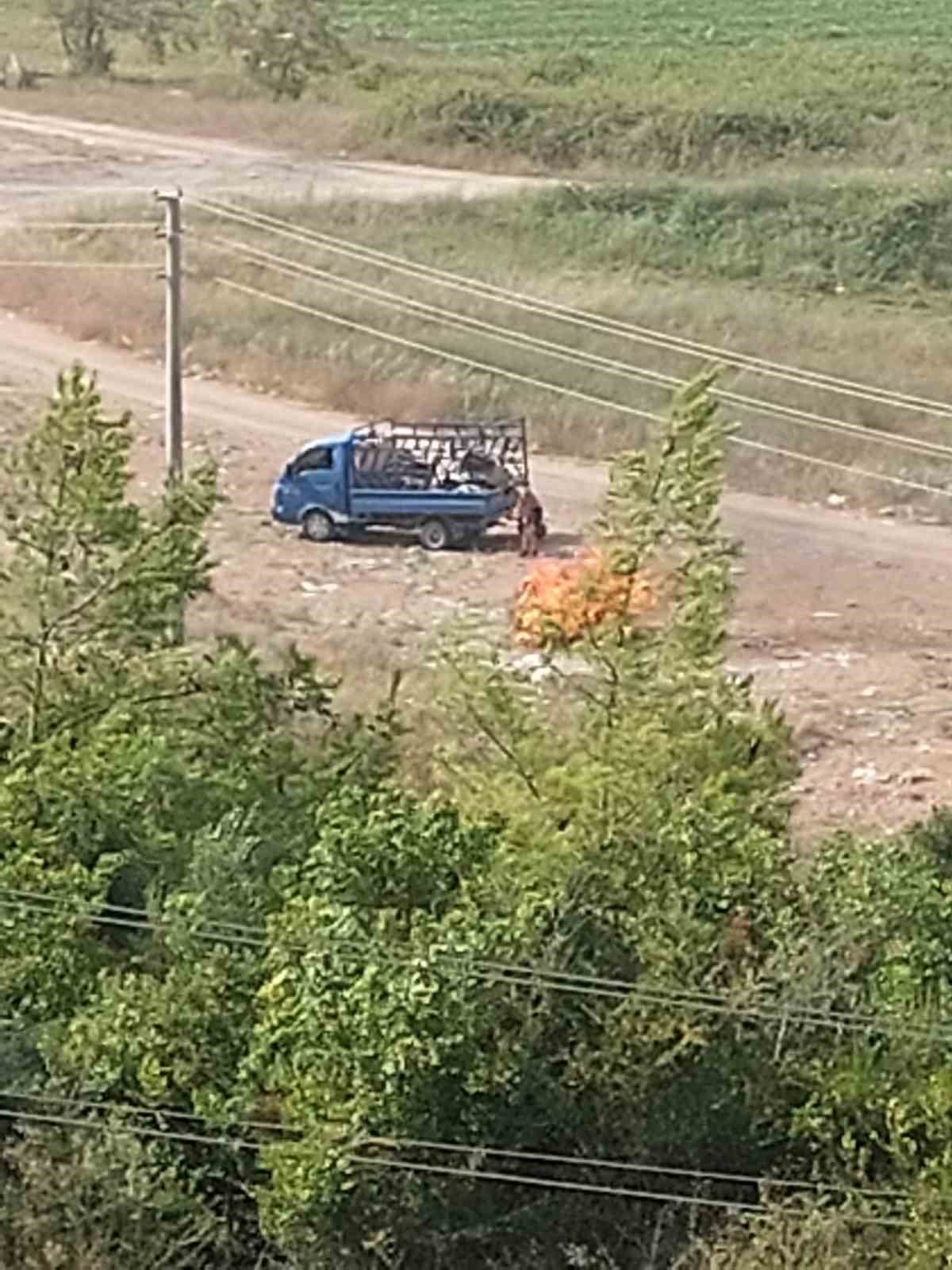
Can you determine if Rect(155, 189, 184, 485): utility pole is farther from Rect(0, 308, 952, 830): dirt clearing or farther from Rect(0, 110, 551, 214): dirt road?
Rect(0, 110, 551, 214): dirt road

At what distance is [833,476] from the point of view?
25.0 metres

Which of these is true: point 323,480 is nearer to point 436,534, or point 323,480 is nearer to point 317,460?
point 317,460

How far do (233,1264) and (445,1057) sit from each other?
133 cm

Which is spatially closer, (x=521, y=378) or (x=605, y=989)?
(x=605, y=989)

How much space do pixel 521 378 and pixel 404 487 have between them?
4589mm

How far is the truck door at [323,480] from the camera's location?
22.9 m

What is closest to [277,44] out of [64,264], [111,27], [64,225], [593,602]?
[111,27]

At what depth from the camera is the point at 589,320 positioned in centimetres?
2866

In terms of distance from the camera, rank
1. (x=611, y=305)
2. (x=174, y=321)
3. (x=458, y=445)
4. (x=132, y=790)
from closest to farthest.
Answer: (x=132, y=790) → (x=174, y=321) → (x=458, y=445) → (x=611, y=305)

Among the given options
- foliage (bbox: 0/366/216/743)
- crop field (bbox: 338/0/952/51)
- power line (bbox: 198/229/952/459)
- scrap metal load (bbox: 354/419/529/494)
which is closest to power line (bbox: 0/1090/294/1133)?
foliage (bbox: 0/366/216/743)

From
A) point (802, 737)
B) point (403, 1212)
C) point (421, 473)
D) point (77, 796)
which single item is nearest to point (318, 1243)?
point (403, 1212)

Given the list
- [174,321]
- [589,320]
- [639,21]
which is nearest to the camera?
[174,321]

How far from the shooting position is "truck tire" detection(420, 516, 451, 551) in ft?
75.1

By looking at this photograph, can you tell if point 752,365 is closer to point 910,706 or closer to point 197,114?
point 910,706
